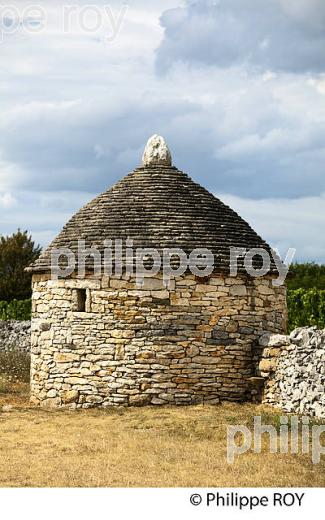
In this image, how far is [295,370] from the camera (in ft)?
42.2

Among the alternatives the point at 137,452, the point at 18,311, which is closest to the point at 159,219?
the point at 137,452

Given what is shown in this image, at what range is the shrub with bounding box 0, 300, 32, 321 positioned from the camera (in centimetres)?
2878

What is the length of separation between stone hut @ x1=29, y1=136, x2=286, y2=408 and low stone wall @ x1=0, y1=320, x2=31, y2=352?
29.7ft

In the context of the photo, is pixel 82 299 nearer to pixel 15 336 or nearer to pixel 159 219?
pixel 159 219

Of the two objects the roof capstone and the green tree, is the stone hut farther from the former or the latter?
the green tree

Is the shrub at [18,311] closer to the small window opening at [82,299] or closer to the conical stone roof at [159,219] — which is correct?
the conical stone roof at [159,219]

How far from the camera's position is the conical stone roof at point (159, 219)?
46.8 ft

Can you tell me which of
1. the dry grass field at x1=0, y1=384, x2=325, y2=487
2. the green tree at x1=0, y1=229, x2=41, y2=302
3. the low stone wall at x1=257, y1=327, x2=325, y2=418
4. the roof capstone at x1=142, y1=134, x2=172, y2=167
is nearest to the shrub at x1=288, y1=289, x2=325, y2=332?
the low stone wall at x1=257, y1=327, x2=325, y2=418

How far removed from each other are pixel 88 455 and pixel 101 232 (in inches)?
202

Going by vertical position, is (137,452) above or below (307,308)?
below

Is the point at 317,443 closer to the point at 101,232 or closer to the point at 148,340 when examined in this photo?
the point at 148,340

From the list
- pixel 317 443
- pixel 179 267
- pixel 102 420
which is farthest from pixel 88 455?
pixel 179 267

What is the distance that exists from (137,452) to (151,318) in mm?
3456
